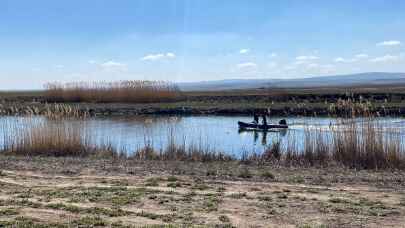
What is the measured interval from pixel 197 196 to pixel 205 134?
13499 mm

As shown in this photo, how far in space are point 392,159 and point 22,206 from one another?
8174mm

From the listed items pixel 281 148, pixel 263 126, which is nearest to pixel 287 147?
pixel 281 148

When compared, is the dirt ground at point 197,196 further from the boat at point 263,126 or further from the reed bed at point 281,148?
the boat at point 263,126

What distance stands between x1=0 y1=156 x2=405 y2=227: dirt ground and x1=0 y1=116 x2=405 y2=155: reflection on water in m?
3.63

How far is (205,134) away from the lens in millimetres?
21469

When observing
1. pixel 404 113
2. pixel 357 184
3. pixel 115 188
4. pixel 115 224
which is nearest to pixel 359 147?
pixel 357 184

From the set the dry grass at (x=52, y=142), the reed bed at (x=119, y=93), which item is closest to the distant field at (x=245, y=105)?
the reed bed at (x=119, y=93)

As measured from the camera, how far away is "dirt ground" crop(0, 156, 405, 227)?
6.43 meters

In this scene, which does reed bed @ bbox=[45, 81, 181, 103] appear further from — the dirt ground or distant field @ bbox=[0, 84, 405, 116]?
the dirt ground

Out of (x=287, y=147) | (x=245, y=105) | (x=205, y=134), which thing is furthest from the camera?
(x=245, y=105)

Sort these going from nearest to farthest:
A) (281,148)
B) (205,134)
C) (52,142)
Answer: (281,148) < (52,142) < (205,134)

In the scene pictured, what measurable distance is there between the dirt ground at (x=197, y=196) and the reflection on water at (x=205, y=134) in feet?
11.9

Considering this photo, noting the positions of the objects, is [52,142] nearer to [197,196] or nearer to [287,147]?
[287,147]

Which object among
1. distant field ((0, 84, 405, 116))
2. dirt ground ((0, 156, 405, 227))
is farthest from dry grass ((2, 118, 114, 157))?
Answer: distant field ((0, 84, 405, 116))
